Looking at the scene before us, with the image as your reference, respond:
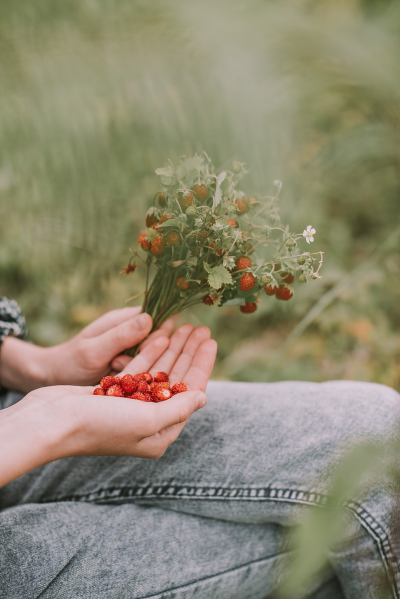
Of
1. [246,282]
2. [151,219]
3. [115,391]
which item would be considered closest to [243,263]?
[246,282]

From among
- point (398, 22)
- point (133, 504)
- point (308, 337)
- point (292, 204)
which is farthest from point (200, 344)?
point (308, 337)

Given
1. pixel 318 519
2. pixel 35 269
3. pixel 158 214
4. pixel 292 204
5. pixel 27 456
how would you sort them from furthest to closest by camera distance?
pixel 35 269, pixel 292 204, pixel 158 214, pixel 27 456, pixel 318 519

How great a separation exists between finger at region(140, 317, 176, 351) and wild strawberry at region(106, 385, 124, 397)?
5.0 inches

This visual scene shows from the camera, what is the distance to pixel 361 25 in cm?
82

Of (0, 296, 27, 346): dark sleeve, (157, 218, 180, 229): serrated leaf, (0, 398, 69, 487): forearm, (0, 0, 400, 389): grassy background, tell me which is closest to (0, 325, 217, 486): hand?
(0, 398, 69, 487): forearm

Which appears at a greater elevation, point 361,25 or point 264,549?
point 361,25

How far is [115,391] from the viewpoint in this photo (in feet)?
1.82

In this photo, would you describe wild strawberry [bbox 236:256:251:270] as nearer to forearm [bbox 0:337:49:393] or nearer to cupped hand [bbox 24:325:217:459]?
cupped hand [bbox 24:325:217:459]

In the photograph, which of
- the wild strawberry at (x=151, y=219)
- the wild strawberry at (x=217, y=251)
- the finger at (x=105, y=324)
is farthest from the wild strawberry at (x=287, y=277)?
the finger at (x=105, y=324)

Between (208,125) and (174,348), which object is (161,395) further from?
(208,125)

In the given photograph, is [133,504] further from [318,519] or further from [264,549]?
[318,519]

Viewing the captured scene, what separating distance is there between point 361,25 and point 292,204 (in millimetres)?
393

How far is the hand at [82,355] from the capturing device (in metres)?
0.67

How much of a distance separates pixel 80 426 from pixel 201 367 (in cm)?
20
